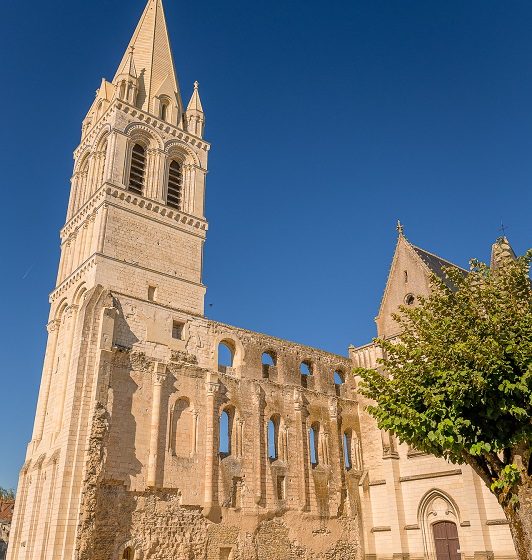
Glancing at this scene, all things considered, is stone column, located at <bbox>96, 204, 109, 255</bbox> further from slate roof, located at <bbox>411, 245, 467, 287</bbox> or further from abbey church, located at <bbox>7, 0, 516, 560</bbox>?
slate roof, located at <bbox>411, 245, 467, 287</bbox>

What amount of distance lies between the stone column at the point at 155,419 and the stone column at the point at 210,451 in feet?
7.13

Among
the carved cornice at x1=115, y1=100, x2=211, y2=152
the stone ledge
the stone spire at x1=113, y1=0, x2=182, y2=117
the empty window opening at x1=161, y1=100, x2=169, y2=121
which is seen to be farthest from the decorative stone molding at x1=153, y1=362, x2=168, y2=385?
the empty window opening at x1=161, y1=100, x2=169, y2=121

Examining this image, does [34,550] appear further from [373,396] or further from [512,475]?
[512,475]

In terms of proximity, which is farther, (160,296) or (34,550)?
(160,296)

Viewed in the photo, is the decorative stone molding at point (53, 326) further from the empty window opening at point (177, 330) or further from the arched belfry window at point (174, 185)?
the arched belfry window at point (174, 185)

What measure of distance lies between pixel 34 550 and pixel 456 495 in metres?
15.8

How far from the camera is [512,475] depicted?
12703 mm

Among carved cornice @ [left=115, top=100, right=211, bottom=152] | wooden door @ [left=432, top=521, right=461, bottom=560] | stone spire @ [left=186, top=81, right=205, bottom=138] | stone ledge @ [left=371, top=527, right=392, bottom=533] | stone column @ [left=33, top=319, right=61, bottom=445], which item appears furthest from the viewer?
stone spire @ [left=186, top=81, right=205, bottom=138]

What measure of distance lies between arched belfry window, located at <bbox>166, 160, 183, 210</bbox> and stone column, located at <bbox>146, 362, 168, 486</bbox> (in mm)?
9257

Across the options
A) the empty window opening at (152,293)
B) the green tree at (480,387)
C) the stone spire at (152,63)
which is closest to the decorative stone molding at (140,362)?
the empty window opening at (152,293)

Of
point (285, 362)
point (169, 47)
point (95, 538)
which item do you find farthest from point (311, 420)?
point (169, 47)

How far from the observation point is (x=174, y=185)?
29.2m

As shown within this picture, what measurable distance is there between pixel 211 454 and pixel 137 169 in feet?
45.4

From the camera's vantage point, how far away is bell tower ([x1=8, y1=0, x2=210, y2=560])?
2009cm
